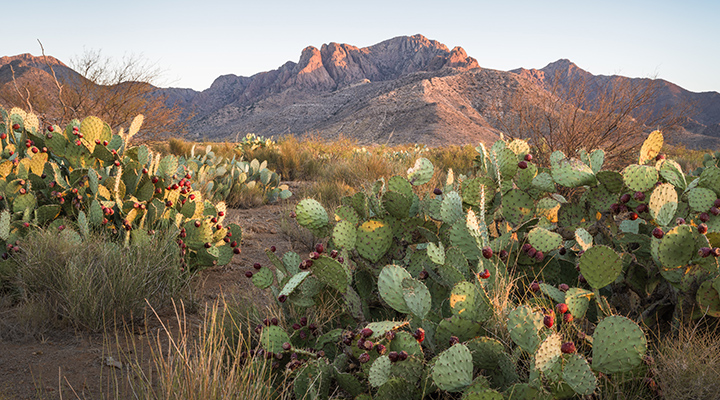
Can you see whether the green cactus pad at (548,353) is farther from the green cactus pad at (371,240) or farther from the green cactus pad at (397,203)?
the green cactus pad at (397,203)

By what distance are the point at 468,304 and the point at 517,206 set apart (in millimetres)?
985

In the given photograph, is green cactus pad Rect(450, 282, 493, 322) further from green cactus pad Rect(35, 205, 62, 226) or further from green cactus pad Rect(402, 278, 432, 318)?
green cactus pad Rect(35, 205, 62, 226)

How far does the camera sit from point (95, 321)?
2674 mm

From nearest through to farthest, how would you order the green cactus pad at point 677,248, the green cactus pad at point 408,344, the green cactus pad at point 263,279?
1. the green cactus pad at point 408,344
2. the green cactus pad at point 677,248
3. the green cactus pad at point 263,279

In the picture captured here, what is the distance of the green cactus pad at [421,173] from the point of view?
108 inches

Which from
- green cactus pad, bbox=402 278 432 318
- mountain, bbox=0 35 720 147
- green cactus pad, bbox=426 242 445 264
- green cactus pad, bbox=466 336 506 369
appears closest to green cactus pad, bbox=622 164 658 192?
green cactus pad, bbox=426 242 445 264

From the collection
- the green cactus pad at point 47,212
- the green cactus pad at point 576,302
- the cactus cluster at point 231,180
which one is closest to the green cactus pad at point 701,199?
the green cactus pad at point 576,302

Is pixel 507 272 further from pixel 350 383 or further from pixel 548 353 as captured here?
pixel 350 383

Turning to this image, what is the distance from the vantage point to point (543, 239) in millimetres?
2283

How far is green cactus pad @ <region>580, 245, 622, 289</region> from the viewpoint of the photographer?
1870 mm

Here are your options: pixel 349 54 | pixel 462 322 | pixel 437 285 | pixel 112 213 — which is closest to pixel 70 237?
pixel 112 213

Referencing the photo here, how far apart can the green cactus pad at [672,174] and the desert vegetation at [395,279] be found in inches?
0.7

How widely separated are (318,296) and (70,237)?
1.80m

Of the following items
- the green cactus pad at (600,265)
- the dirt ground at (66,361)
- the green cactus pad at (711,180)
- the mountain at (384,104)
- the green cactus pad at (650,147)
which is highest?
the mountain at (384,104)
